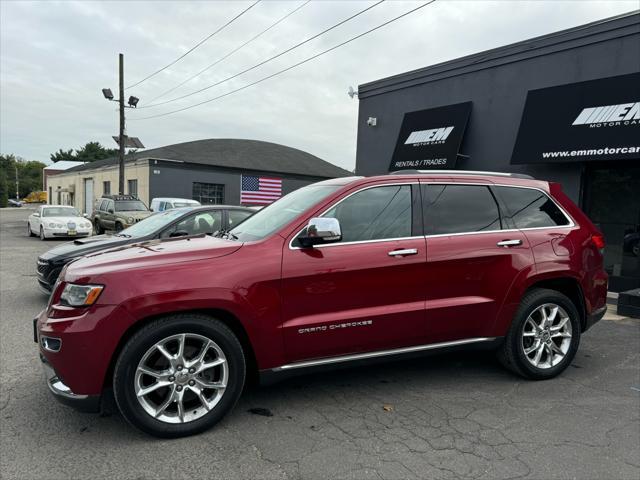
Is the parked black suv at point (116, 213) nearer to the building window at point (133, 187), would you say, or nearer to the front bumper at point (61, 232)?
the front bumper at point (61, 232)

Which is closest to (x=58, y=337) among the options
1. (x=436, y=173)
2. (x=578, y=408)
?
(x=436, y=173)

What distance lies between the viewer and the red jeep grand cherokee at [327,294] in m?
3.03

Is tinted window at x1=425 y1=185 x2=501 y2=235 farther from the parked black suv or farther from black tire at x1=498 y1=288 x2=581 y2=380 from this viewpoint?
the parked black suv

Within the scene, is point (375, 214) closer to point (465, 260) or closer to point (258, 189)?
point (465, 260)

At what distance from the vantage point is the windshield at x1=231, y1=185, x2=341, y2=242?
3.68m

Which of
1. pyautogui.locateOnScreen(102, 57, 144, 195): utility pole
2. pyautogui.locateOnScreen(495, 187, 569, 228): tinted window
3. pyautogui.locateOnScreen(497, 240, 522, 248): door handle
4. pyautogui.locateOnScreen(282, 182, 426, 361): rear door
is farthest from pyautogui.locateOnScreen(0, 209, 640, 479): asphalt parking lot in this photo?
pyautogui.locateOnScreen(102, 57, 144, 195): utility pole

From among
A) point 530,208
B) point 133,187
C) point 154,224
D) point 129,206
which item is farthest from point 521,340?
point 133,187

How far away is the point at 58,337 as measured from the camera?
2.99 metres

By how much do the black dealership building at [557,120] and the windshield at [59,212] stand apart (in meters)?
13.7

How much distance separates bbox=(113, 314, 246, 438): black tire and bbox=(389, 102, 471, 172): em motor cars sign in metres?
9.51

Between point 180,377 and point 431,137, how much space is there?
10591mm

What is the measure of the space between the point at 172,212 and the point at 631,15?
358 inches

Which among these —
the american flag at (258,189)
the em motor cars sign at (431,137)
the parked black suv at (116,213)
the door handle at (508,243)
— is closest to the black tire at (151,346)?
the door handle at (508,243)

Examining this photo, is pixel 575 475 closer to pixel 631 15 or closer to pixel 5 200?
pixel 631 15
